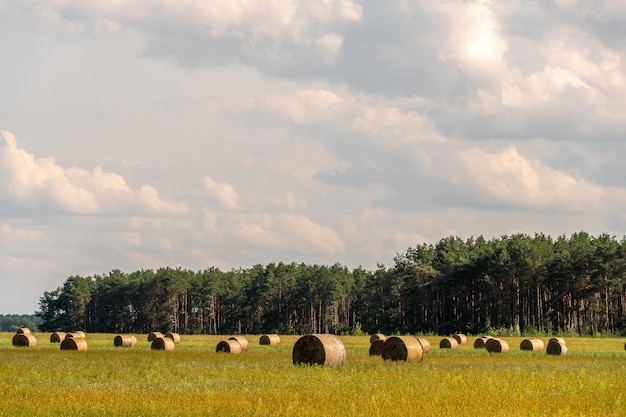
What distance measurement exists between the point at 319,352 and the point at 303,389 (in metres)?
10.5

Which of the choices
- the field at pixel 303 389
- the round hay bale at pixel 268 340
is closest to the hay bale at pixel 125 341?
the round hay bale at pixel 268 340

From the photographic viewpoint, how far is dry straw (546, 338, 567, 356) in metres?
59.8

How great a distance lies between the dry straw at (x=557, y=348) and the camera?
5984cm

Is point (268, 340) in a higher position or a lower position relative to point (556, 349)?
higher

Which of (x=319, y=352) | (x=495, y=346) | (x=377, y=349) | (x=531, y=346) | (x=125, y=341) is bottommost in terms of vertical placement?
(x=531, y=346)

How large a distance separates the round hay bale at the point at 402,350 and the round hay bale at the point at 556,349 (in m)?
17.4

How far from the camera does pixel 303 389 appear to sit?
98.9 feet

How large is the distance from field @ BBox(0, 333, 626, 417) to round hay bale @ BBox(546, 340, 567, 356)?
52.3 feet

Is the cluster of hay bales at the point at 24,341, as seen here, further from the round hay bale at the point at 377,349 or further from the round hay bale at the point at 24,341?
the round hay bale at the point at 377,349

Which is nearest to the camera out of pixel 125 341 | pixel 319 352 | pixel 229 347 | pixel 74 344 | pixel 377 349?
pixel 319 352

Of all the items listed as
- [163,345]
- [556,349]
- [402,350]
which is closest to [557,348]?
[556,349]

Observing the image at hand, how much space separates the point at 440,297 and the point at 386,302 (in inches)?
533

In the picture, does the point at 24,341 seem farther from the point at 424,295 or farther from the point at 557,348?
the point at 424,295

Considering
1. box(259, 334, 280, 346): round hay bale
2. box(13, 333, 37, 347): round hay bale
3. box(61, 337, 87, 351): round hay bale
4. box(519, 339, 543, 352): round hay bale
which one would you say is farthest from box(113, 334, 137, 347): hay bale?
box(519, 339, 543, 352): round hay bale
